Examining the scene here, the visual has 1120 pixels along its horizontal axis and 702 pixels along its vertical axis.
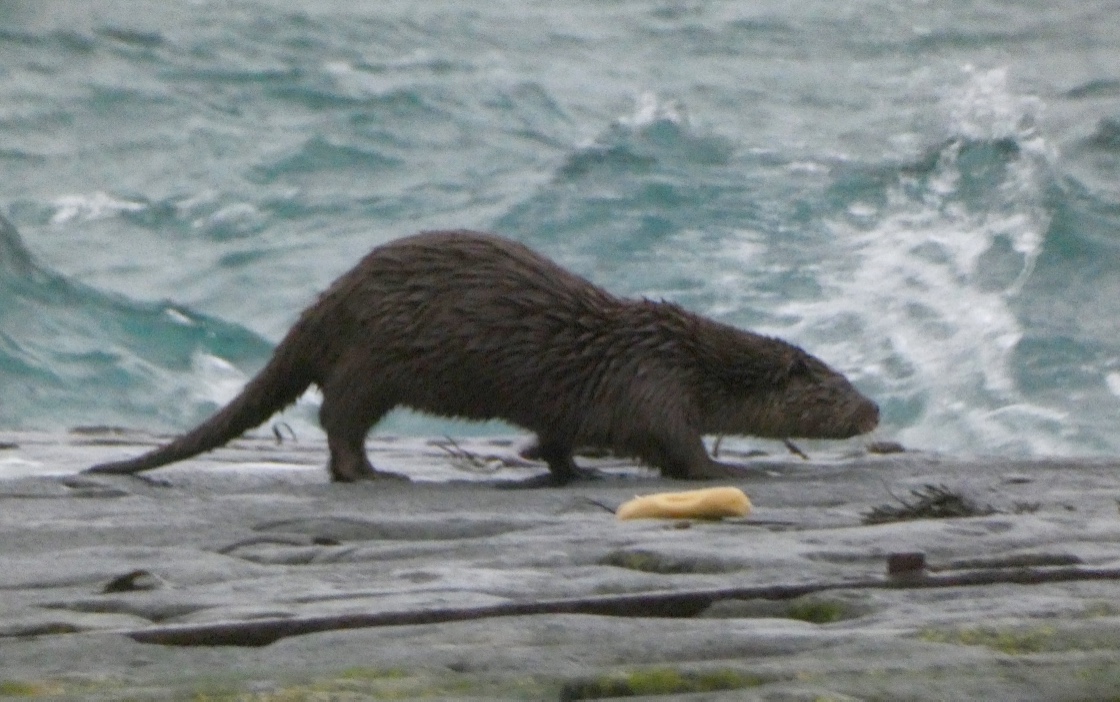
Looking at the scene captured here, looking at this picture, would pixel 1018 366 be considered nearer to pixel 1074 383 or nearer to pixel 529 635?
pixel 1074 383

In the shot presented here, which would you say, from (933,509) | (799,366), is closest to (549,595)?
(933,509)

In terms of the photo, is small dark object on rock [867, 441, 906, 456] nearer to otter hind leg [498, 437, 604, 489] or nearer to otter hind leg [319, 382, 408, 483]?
otter hind leg [498, 437, 604, 489]

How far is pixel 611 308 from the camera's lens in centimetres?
670

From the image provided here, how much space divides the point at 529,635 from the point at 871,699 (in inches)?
26.5

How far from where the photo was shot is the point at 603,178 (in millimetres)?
22734

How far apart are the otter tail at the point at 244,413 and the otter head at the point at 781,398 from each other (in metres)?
1.17

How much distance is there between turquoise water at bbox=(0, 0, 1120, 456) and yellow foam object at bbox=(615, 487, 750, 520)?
12482 mm

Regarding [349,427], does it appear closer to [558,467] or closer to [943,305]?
[558,467]

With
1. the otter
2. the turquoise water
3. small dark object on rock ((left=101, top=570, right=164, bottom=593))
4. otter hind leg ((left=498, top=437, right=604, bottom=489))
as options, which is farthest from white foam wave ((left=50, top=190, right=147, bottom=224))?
small dark object on rock ((left=101, top=570, right=164, bottom=593))

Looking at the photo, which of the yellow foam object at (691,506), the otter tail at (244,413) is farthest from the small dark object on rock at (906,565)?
the otter tail at (244,413)

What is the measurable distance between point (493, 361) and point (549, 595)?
9.56ft

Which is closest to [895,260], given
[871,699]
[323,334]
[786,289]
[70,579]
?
[786,289]

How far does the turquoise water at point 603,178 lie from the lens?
19.1m

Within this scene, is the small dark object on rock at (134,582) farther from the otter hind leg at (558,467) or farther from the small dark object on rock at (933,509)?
the otter hind leg at (558,467)
